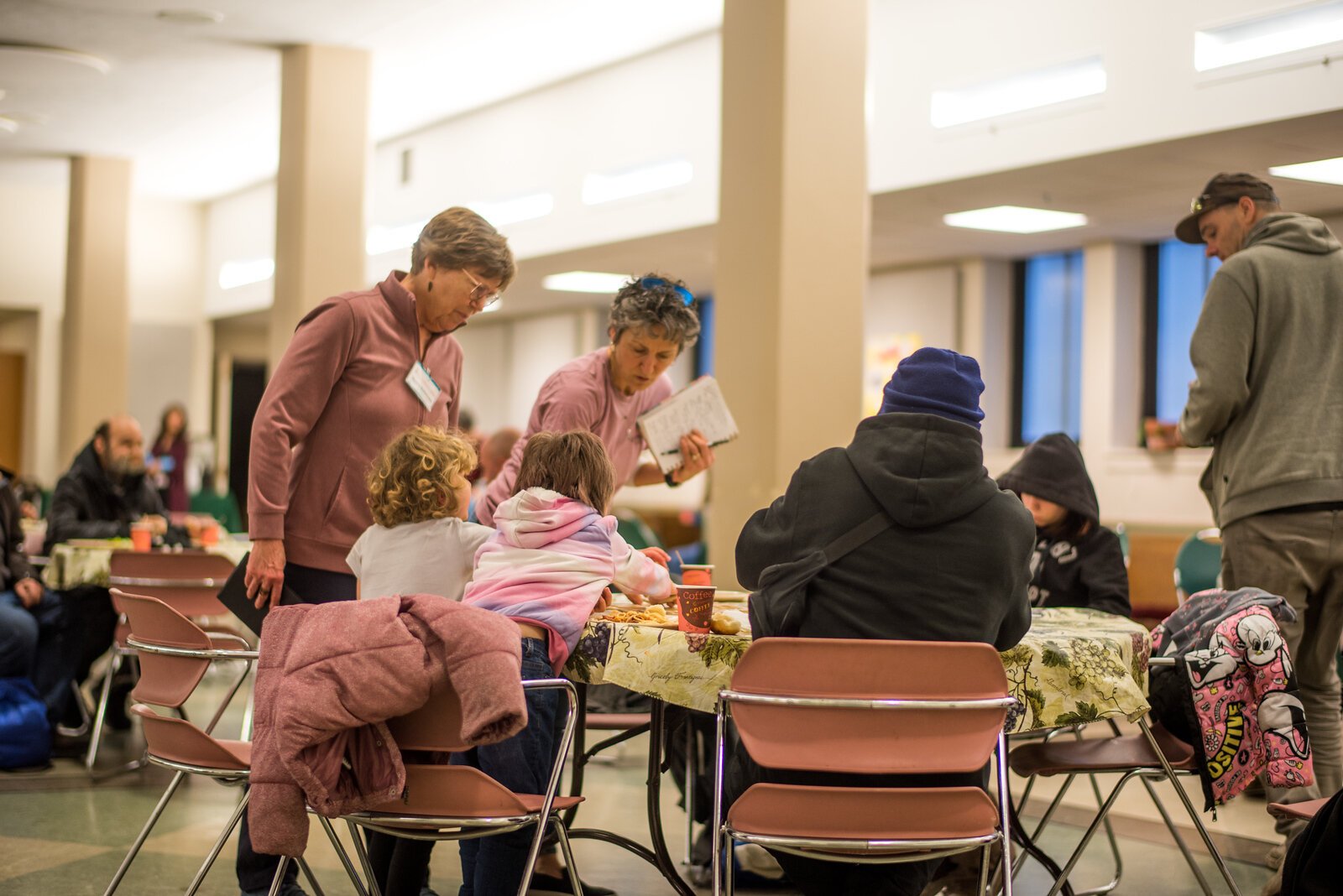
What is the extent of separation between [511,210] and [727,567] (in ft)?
21.3

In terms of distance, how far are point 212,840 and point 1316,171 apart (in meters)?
6.68

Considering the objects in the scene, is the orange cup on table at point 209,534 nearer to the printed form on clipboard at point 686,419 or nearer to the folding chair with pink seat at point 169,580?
the folding chair with pink seat at point 169,580

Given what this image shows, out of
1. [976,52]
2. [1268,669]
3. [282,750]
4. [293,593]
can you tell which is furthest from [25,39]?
[1268,669]

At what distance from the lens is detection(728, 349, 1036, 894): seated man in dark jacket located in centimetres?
229

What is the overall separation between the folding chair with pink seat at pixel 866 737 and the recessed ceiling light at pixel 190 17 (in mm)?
7546

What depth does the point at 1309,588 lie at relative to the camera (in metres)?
3.53

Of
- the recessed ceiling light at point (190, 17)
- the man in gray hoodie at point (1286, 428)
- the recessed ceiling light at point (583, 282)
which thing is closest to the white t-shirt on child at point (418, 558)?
the man in gray hoodie at point (1286, 428)

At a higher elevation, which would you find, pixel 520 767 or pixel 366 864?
pixel 520 767

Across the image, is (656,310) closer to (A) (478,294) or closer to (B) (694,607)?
(A) (478,294)

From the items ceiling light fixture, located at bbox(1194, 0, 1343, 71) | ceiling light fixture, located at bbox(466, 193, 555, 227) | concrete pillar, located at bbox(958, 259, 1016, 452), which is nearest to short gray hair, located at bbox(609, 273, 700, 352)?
ceiling light fixture, located at bbox(1194, 0, 1343, 71)

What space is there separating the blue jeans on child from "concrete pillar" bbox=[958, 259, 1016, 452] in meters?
9.15

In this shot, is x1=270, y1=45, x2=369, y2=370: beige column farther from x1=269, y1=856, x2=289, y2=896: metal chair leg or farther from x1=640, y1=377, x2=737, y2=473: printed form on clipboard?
x1=269, y1=856, x2=289, y2=896: metal chair leg

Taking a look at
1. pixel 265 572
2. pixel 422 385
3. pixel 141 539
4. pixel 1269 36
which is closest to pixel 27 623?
pixel 141 539

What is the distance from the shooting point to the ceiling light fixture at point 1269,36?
6.10 meters
